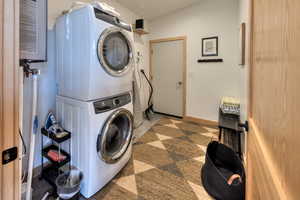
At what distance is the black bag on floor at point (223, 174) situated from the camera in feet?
4.20

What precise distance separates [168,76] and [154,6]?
5.60 ft

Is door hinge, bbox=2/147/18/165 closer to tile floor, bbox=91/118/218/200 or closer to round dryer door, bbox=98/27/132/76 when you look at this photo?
round dryer door, bbox=98/27/132/76

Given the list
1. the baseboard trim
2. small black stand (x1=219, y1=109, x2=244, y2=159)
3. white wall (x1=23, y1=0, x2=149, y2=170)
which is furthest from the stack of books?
white wall (x1=23, y1=0, x2=149, y2=170)

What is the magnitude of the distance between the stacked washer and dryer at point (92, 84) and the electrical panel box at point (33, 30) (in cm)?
16

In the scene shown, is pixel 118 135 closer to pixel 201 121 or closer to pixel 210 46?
pixel 201 121

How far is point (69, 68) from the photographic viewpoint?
1.58 meters

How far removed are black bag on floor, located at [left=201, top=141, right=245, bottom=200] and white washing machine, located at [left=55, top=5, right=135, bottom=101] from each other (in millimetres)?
1236

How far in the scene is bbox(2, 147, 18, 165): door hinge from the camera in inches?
22.5

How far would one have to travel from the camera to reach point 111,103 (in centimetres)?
160

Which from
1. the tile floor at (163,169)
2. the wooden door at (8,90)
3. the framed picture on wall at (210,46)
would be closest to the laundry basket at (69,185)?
the tile floor at (163,169)

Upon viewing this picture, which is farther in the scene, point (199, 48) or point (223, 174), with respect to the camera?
point (199, 48)

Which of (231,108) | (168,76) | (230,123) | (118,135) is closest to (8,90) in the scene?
(118,135)

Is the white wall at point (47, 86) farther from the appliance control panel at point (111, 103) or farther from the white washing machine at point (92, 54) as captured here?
the appliance control panel at point (111, 103)

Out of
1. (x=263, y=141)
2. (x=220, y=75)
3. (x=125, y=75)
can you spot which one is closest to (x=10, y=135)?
(x=263, y=141)
